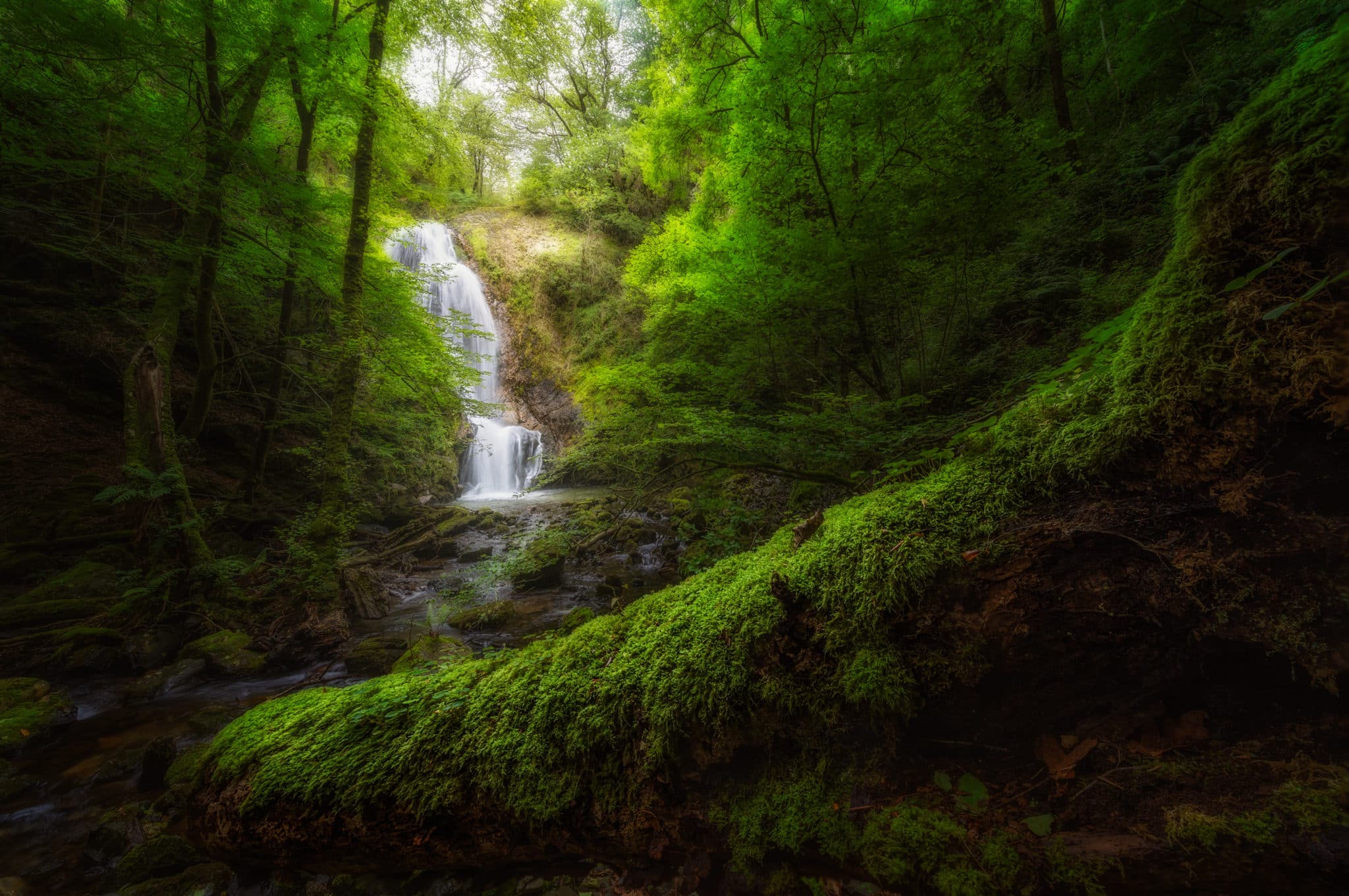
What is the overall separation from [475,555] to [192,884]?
7062 mm

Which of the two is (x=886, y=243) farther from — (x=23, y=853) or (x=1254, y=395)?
(x=23, y=853)

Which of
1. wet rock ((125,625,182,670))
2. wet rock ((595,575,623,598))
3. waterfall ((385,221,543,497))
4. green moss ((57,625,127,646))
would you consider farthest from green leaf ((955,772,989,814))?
waterfall ((385,221,543,497))

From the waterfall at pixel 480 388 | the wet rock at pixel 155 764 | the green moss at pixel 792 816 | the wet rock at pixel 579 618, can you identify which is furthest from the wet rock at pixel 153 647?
the waterfall at pixel 480 388

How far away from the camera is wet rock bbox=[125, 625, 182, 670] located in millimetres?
5324

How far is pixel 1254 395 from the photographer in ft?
3.96

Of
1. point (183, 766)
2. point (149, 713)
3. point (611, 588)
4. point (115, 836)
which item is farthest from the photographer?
point (611, 588)

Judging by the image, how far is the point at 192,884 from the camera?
8.01 ft

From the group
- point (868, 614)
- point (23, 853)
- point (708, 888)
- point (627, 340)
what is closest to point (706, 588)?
point (868, 614)

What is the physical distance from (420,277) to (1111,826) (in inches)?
422

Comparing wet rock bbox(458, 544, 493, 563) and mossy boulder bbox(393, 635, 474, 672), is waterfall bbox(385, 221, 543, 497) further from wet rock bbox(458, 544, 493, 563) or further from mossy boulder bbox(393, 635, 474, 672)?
mossy boulder bbox(393, 635, 474, 672)

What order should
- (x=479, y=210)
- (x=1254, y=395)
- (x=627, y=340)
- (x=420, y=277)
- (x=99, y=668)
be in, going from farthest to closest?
(x=479, y=210), (x=627, y=340), (x=420, y=277), (x=99, y=668), (x=1254, y=395)

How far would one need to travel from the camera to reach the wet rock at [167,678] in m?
4.87

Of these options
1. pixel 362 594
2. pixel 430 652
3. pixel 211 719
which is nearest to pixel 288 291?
pixel 362 594

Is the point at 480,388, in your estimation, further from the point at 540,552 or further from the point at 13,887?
the point at 13,887
